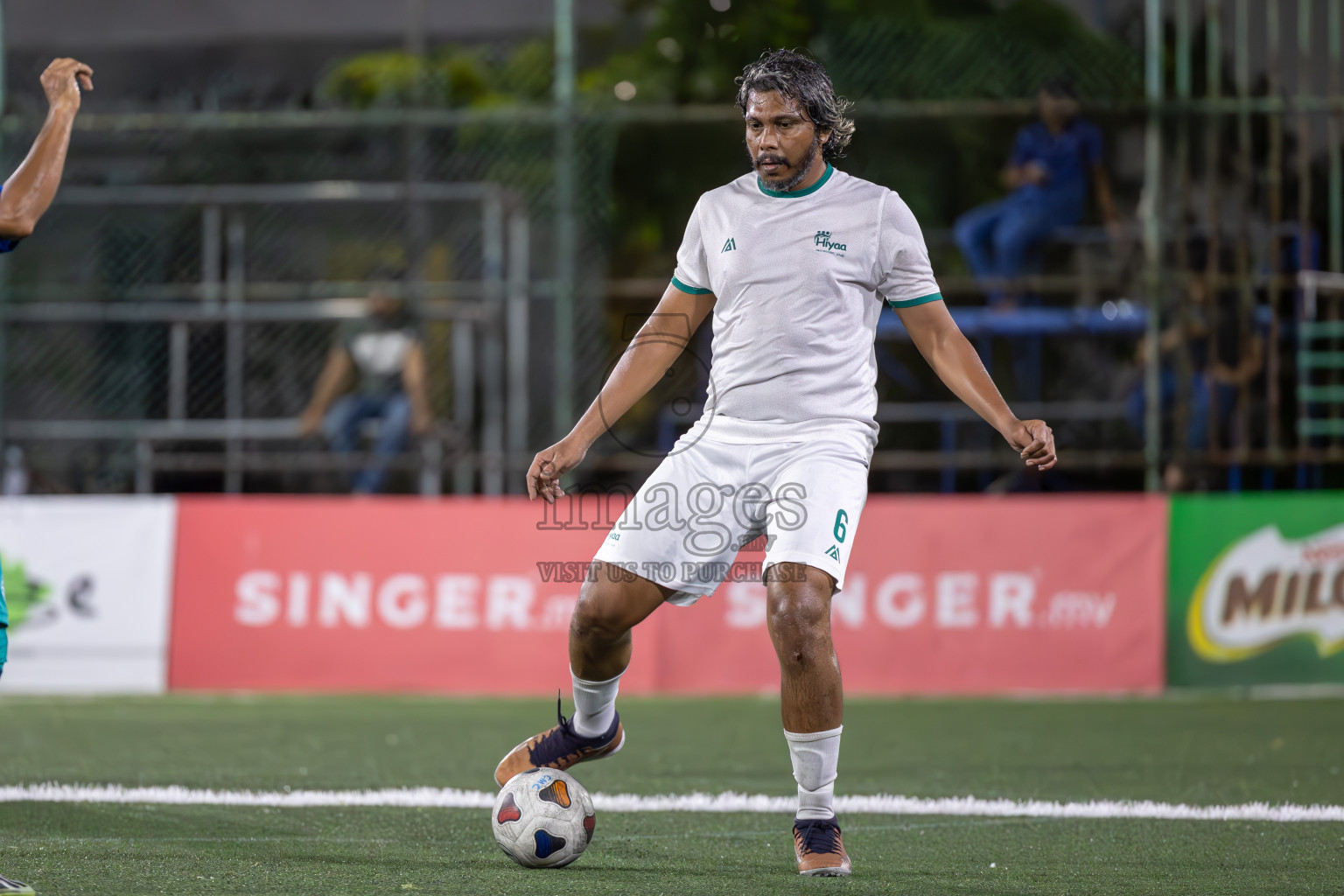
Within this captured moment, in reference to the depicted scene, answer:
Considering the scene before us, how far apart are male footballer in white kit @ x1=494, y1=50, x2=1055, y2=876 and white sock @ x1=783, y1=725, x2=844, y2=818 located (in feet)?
0.06

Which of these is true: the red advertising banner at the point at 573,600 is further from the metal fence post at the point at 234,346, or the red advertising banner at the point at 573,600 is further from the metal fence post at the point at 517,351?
the metal fence post at the point at 234,346

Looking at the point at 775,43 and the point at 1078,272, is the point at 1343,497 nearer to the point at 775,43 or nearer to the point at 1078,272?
the point at 1078,272

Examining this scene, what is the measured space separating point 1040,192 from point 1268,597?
378 centimetres

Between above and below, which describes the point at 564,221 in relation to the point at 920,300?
above

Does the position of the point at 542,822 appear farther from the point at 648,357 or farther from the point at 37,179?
the point at 37,179

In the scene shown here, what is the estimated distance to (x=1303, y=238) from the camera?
495 inches

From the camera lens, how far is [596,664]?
5.30 meters

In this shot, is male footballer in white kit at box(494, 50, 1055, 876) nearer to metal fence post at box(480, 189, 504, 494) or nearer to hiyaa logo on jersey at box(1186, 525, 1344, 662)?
hiyaa logo on jersey at box(1186, 525, 1344, 662)

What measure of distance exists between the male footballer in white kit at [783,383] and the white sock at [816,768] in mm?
19

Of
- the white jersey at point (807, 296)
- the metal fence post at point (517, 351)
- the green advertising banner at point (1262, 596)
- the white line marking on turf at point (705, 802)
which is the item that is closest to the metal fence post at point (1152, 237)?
the green advertising banner at point (1262, 596)

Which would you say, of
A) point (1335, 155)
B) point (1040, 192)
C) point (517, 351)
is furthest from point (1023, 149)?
point (517, 351)

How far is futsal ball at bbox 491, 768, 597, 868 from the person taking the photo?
4.95m

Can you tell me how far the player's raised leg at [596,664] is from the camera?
16.9ft

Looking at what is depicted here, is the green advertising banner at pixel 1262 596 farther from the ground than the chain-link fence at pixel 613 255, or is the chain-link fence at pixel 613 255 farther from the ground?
the chain-link fence at pixel 613 255
